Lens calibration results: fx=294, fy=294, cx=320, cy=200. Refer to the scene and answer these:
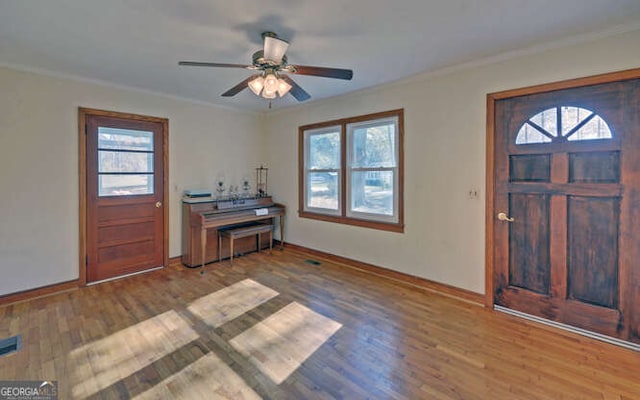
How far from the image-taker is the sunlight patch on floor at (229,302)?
2830 mm

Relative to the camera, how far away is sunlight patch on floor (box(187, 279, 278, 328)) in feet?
9.29

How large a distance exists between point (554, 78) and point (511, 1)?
1.03m

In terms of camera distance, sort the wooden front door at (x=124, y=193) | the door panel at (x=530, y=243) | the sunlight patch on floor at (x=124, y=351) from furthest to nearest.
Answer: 1. the wooden front door at (x=124, y=193)
2. the door panel at (x=530, y=243)
3. the sunlight patch on floor at (x=124, y=351)

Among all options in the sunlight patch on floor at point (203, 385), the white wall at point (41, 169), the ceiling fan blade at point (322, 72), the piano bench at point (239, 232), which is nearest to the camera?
the sunlight patch on floor at point (203, 385)

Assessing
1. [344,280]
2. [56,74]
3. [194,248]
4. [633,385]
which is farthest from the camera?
[194,248]

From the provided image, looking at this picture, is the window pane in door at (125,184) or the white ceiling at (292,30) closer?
the white ceiling at (292,30)

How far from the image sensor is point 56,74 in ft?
10.8

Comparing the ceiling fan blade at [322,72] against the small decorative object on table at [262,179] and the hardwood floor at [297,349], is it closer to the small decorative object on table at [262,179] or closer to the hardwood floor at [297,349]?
the hardwood floor at [297,349]

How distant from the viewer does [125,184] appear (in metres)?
3.87

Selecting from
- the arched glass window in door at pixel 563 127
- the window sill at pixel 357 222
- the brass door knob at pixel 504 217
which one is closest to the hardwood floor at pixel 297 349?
the window sill at pixel 357 222

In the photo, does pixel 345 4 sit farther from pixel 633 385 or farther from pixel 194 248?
pixel 194 248

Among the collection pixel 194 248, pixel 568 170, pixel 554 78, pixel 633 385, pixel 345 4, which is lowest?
pixel 633 385

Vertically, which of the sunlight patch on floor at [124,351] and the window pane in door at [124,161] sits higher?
the window pane in door at [124,161]

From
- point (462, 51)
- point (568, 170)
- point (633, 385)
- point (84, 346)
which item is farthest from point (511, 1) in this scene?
point (84, 346)
